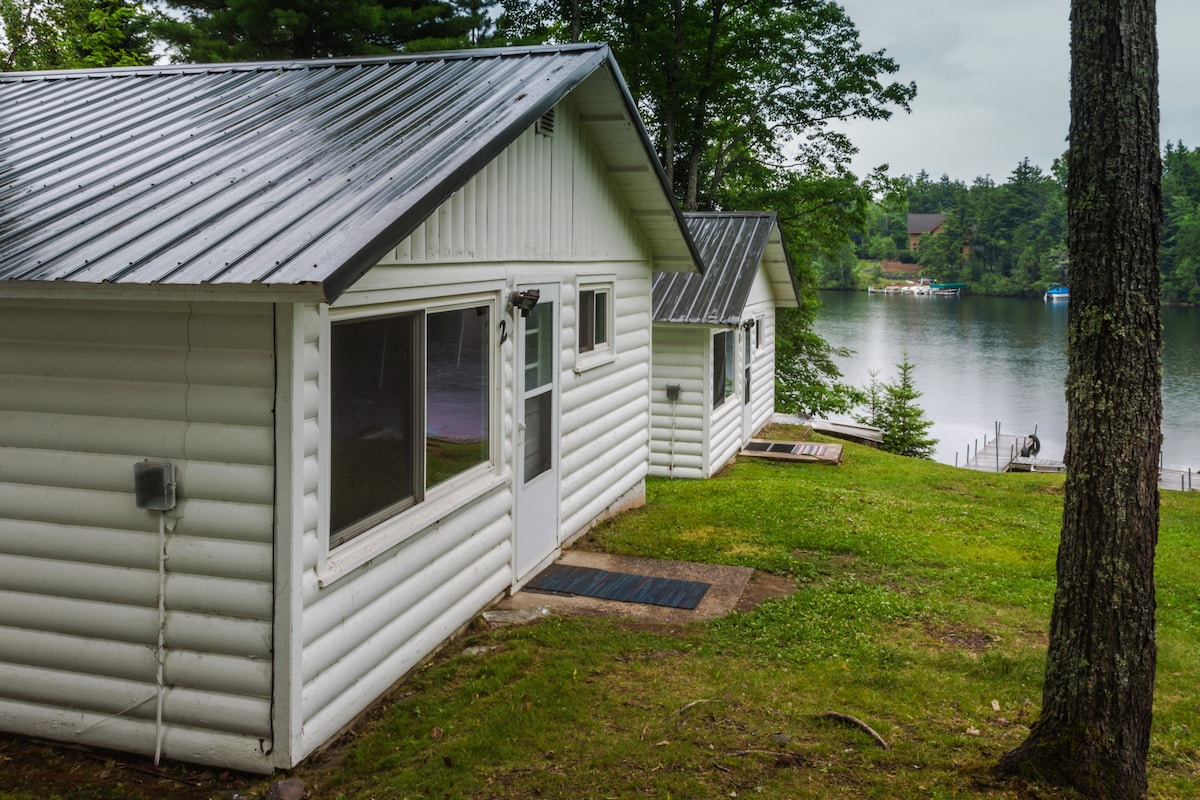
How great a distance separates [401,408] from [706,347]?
905 cm

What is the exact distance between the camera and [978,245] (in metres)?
95.6

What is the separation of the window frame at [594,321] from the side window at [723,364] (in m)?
5.09

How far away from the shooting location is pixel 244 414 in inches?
169

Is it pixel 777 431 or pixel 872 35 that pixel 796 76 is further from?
pixel 777 431

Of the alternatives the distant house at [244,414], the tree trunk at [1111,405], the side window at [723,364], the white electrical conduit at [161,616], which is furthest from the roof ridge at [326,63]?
the side window at [723,364]

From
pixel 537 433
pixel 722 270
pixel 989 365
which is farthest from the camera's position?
pixel 989 365

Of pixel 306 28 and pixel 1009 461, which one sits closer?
pixel 306 28

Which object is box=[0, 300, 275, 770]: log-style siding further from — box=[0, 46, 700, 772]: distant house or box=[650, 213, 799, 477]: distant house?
box=[650, 213, 799, 477]: distant house

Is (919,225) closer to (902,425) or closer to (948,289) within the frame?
(948,289)

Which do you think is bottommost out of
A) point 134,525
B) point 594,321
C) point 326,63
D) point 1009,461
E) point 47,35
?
point 1009,461

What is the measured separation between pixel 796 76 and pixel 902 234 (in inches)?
4275

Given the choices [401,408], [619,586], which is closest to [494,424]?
[401,408]

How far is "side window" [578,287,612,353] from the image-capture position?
8969mm

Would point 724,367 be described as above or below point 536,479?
above
